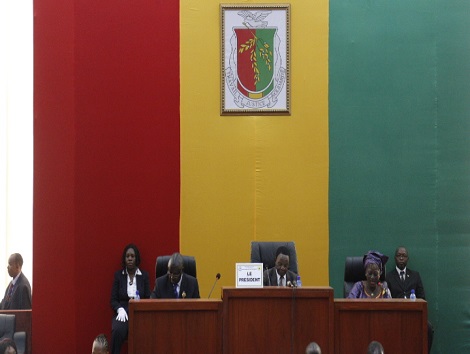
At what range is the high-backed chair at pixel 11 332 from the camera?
304 inches

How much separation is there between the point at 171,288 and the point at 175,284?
0.05 meters

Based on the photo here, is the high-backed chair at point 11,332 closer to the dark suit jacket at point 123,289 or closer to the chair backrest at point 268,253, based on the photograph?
the dark suit jacket at point 123,289

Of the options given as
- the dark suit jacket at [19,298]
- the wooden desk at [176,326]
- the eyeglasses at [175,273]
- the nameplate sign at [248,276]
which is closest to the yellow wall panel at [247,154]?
the eyeglasses at [175,273]

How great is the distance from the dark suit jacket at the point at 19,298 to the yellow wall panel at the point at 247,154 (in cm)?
154

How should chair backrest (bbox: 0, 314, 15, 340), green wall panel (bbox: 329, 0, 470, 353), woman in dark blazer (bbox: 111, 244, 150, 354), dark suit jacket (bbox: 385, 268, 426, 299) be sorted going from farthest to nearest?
green wall panel (bbox: 329, 0, 470, 353) < dark suit jacket (bbox: 385, 268, 426, 299) < woman in dark blazer (bbox: 111, 244, 150, 354) < chair backrest (bbox: 0, 314, 15, 340)

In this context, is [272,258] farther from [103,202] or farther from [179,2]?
[179,2]

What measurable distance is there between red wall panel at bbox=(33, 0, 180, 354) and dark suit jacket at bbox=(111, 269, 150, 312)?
220mm

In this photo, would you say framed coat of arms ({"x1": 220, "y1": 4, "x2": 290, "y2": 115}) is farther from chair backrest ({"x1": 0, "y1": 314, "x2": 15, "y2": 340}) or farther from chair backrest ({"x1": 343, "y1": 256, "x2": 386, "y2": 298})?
chair backrest ({"x1": 0, "y1": 314, "x2": 15, "y2": 340})

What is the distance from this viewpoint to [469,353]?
8.24 m

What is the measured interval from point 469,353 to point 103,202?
3712mm

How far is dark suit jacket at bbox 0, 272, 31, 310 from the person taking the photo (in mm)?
8305

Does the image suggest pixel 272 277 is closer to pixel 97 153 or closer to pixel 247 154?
pixel 247 154

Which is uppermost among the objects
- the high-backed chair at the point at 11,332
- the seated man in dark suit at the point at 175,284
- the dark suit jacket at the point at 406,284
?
the seated man in dark suit at the point at 175,284

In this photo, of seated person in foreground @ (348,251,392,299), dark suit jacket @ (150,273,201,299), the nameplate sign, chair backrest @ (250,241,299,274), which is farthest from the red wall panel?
the nameplate sign
